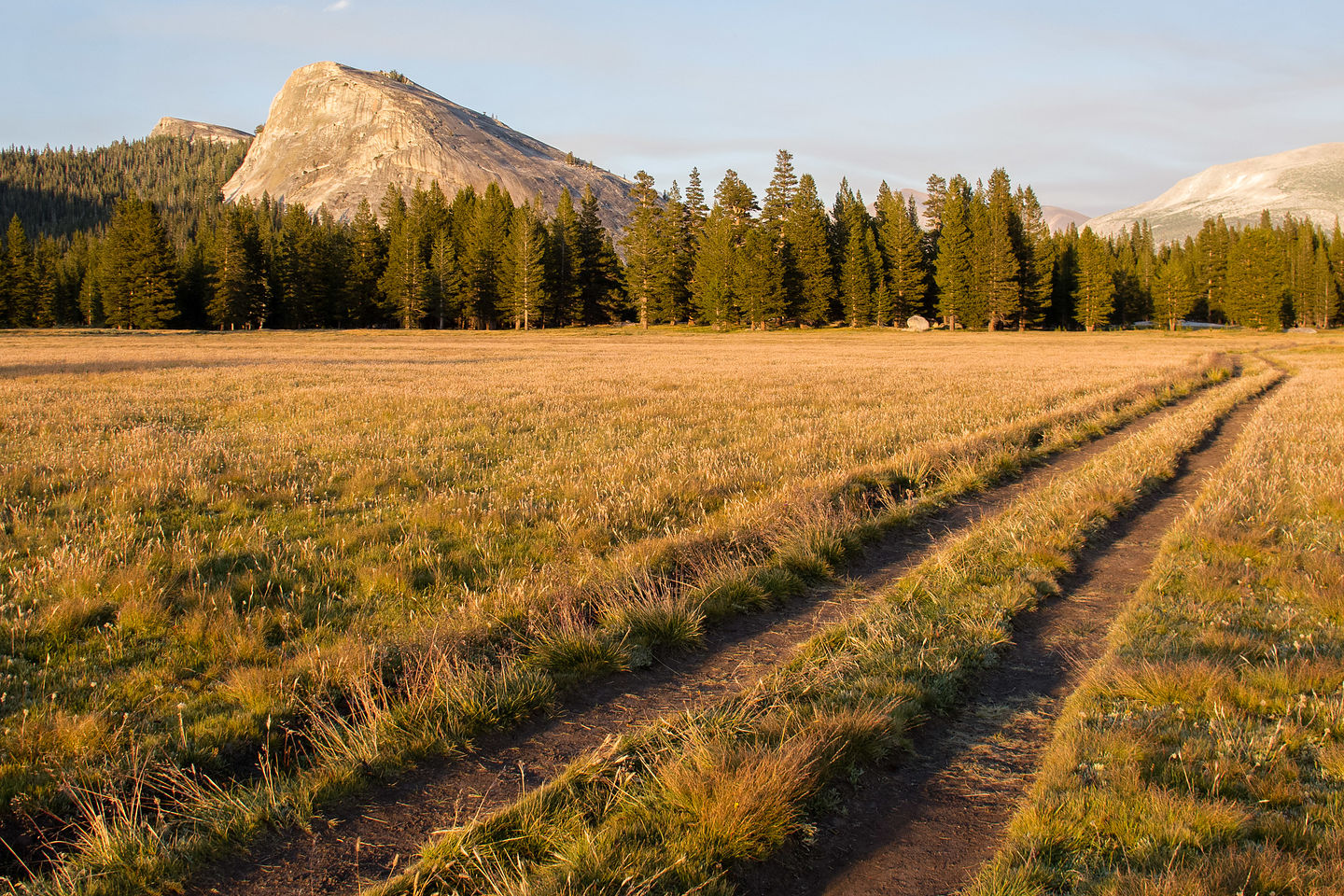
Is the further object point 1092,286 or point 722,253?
point 1092,286

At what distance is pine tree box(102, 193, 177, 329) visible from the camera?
7200 cm

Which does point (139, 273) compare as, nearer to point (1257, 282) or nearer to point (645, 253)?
point (645, 253)

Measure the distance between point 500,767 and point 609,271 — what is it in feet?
280

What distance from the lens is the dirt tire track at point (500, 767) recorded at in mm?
3039


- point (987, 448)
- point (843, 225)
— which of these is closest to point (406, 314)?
point (843, 225)

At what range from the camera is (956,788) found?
3654 millimetres

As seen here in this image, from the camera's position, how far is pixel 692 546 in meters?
7.10

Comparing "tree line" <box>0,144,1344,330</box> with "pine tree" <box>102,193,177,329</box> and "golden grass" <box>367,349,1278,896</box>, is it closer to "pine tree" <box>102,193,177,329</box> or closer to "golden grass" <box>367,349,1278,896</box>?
"pine tree" <box>102,193,177,329</box>

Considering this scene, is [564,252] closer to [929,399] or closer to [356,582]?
[929,399]

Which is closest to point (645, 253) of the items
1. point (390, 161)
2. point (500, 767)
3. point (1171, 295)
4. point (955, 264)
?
point (955, 264)

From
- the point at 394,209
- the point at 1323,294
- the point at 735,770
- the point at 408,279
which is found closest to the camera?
the point at 735,770

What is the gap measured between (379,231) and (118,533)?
84842mm

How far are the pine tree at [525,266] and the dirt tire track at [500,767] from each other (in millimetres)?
73102

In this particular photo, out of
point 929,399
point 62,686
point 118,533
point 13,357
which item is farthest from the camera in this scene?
point 13,357
